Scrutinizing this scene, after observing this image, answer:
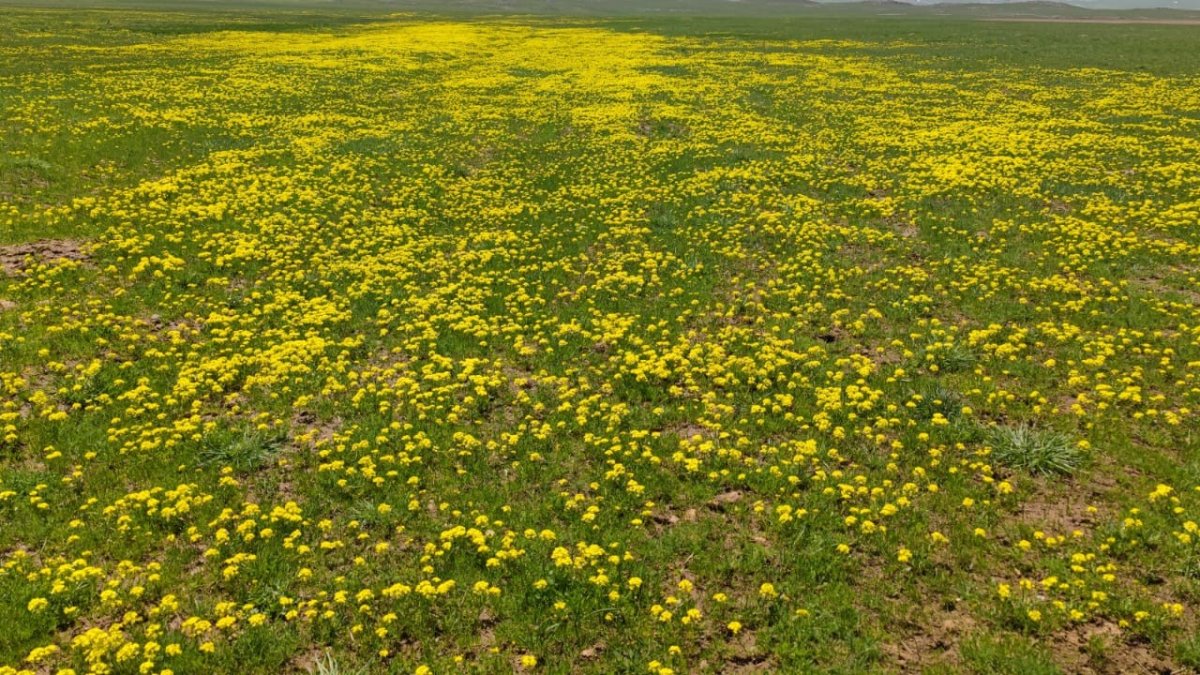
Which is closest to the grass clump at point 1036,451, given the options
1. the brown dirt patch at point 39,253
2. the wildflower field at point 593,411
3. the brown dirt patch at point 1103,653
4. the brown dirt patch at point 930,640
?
the wildflower field at point 593,411

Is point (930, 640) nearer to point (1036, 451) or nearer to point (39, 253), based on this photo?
point (1036, 451)

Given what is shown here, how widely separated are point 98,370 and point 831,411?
12716 mm

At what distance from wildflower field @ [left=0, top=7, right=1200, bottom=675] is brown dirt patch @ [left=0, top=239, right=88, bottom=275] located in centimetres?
12

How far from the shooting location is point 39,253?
15.8m

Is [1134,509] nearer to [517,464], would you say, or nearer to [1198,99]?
[517,464]

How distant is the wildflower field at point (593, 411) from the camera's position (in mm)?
7191

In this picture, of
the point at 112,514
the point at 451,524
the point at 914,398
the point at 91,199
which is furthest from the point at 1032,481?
the point at 91,199

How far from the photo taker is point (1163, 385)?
1123cm

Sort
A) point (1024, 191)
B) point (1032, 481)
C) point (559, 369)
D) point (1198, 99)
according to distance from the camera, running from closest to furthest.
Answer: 1. point (1032, 481)
2. point (559, 369)
3. point (1024, 191)
4. point (1198, 99)

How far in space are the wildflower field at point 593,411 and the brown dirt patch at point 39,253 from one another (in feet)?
0.40

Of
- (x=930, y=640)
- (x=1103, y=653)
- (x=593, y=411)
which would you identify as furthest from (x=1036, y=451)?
(x=593, y=411)

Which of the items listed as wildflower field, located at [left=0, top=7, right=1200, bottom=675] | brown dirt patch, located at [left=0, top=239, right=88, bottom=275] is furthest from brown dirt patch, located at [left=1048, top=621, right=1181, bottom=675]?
brown dirt patch, located at [left=0, top=239, right=88, bottom=275]

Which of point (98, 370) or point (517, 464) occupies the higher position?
point (98, 370)

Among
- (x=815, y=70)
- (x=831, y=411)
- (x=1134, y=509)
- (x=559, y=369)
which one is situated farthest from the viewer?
(x=815, y=70)
